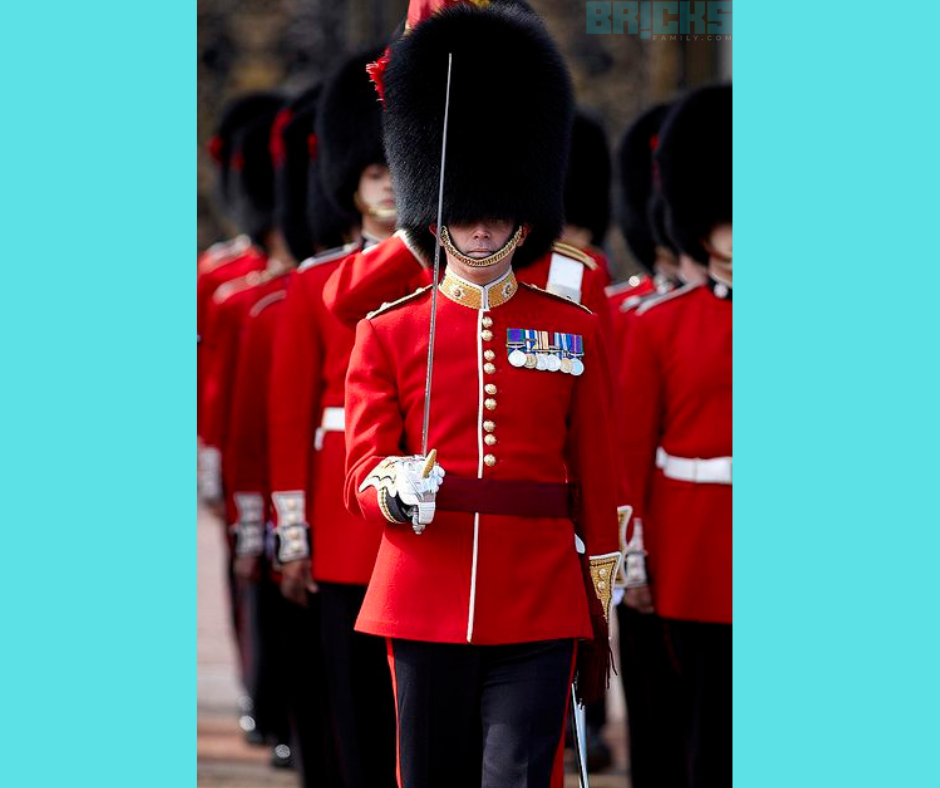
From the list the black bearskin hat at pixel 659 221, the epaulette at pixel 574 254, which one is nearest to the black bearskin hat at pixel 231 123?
the black bearskin hat at pixel 659 221

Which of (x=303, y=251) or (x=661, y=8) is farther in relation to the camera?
(x=303, y=251)

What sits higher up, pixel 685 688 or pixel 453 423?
pixel 453 423

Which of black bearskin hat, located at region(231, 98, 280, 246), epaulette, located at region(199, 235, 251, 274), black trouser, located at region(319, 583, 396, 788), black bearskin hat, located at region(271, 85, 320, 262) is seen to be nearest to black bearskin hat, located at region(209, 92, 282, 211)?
epaulette, located at region(199, 235, 251, 274)

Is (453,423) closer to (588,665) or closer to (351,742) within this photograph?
(588,665)

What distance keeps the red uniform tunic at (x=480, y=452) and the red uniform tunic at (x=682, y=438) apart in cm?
86

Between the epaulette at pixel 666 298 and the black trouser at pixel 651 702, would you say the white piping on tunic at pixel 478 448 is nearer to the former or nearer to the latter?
the epaulette at pixel 666 298

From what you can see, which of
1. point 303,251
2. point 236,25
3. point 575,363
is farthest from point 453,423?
point 236,25

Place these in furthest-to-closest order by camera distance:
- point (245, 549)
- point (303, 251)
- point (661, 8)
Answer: point (303, 251)
point (245, 549)
point (661, 8)

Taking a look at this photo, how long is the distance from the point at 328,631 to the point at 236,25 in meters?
7.68

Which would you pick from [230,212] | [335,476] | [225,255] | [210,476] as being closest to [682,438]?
[335,476]

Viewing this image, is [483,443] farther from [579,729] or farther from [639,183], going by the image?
[639,183]

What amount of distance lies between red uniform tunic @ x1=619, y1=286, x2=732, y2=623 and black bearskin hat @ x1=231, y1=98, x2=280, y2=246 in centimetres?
256

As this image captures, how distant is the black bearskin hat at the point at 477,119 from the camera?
12.5 feet

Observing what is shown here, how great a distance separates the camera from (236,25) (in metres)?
11.8
